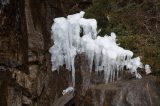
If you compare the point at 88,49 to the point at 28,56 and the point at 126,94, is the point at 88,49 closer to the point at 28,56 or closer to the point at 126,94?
the point at 126,94

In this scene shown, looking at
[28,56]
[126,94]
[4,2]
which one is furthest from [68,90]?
[4,2]

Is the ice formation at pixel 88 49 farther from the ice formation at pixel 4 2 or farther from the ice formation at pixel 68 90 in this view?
the ice formation at pixel 4 2

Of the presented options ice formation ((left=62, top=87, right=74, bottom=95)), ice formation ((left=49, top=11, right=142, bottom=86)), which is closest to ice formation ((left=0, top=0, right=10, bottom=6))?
ice formation ((left=49, top=11, right=142, bottom=86))

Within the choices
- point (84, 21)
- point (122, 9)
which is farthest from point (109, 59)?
point (122, 9)

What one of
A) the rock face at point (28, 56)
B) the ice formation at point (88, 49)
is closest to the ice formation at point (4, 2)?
the rock face at point (28, 56)

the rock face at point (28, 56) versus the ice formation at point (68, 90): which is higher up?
the rock face at point (28, 56)

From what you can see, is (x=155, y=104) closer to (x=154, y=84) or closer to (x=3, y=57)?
(x=154, y=84)

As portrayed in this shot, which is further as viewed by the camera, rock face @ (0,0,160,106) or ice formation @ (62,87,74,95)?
rock face @ (0,0,160,106)

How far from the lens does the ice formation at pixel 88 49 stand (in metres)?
6.64

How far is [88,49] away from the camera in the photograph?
6.74m

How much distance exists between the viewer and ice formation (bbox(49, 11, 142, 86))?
6.64 meters

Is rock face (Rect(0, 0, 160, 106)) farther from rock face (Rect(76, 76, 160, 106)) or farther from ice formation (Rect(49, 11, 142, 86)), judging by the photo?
rock face (Rect(76, 76, 160, 106))

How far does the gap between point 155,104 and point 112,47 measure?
1143mm

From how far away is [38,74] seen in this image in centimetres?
768
